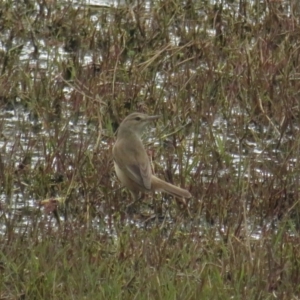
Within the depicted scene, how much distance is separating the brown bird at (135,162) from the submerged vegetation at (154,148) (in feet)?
0.46

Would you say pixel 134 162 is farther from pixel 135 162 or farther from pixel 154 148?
pixel 154 148

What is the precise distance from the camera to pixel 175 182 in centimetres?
907

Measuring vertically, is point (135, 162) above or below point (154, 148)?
above

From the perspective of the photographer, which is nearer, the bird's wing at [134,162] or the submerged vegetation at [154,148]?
the submerged vegetation at [154,148]

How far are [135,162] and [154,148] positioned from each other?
0.99 m

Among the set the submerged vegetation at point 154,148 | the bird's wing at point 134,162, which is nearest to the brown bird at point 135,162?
the bird's wing at point 134,162

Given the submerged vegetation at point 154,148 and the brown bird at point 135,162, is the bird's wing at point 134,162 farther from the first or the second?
the submerged vegetation at point 154,148

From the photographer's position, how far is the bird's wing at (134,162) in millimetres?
8711

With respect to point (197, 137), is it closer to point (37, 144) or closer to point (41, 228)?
point (37, 144)

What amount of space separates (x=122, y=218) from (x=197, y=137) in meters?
1.52

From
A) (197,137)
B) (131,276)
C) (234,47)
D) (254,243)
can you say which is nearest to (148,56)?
(234,47)

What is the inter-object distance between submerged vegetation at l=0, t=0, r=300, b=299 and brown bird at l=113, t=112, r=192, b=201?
0.46ft

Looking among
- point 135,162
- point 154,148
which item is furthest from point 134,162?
point 154,148

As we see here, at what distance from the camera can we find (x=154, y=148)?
9.82 m
